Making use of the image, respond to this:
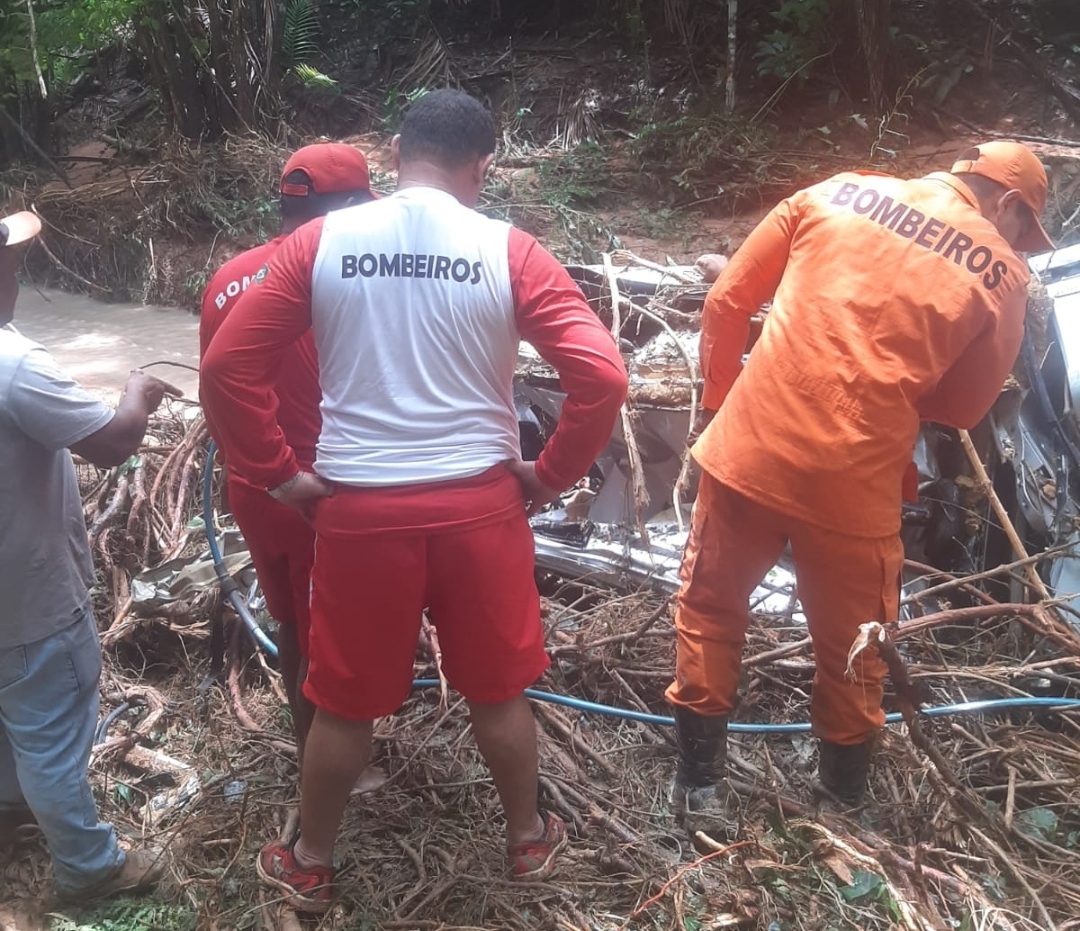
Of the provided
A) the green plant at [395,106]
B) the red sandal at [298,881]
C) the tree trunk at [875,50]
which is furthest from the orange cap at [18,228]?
the green plant at [395,106]

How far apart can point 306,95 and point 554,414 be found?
10.8 meters

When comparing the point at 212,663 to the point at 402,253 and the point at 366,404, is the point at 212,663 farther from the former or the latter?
the point at 402,253

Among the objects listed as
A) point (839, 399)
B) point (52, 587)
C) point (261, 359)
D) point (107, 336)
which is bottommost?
point (107, 336)

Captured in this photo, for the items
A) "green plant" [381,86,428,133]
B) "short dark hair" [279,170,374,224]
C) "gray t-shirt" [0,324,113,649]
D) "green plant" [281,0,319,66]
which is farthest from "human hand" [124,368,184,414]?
"green plant" [281,0,319,66]

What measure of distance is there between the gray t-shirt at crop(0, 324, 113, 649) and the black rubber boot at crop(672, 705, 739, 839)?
1659 mm

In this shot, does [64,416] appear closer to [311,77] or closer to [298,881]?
[298,881]

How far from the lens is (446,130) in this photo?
80.7 inches

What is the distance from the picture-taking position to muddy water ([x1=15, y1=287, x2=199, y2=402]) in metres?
7.82

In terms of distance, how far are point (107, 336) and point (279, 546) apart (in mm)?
8194

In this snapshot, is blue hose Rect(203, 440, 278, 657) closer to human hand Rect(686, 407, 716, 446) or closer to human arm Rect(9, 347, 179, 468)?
human arm Rect(9, 347, 179, 468)

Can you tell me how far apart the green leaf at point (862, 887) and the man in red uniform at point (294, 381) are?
1.45 m

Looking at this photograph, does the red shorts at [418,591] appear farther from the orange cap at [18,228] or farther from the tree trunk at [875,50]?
the tree trunk at [875,50]

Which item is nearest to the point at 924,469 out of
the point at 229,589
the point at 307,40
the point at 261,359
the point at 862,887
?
the point at 862,887

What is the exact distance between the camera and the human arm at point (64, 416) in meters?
2.08
